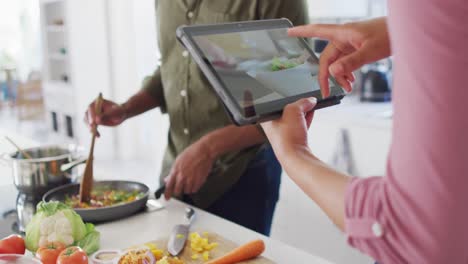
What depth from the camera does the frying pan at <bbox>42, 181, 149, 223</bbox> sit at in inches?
47.2

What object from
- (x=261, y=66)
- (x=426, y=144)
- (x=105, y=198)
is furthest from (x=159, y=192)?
(x=426, y=144)

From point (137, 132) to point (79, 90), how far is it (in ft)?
2.08

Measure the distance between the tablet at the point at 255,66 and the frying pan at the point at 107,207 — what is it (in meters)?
0.50

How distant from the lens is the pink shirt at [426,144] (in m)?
0.45

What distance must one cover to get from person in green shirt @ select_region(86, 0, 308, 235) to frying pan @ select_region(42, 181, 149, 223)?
0.31 feet

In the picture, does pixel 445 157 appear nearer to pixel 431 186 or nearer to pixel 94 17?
pixel 431 186

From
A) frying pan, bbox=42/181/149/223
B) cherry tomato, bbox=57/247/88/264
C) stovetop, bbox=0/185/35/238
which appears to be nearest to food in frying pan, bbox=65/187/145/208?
frying pan, bbox=42/181/149/223

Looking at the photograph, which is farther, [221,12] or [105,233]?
[221,12]

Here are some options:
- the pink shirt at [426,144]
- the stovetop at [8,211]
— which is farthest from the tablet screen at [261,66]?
the stovetop at [8,211]

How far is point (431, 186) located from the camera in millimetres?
473

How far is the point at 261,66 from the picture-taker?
890mm

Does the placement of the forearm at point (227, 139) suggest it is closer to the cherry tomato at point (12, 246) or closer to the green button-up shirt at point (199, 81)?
the green button-up shirt at point (199, 81)

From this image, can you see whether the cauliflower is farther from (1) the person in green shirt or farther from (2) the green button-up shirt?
(2) the green button-up shirt

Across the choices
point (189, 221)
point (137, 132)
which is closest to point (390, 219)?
point (189, 221)
